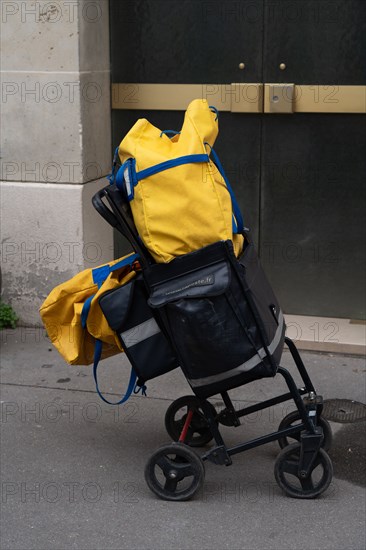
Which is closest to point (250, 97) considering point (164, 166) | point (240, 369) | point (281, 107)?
point (281, 107)

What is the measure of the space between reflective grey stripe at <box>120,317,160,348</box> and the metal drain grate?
4.83ft

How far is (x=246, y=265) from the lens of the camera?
12.9ft

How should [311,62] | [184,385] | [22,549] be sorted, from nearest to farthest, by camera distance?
Answer: [22,549]
[184,385]
[311,62]

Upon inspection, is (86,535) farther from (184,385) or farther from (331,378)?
(331,378)

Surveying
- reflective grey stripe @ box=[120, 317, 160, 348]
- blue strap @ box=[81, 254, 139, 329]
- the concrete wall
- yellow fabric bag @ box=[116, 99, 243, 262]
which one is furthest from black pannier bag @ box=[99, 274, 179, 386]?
the concrete wall

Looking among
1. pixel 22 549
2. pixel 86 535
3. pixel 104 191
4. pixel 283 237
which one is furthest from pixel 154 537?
pixel 283 237

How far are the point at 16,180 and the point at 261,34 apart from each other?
191 centimetres

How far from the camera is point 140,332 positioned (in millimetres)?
3977

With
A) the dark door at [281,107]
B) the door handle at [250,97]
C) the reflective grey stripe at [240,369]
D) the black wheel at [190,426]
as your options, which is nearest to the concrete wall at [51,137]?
the door handle at [250,97]

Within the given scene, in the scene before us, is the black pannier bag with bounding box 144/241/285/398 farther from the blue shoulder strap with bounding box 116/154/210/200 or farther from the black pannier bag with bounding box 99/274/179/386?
the blue shoulder strap with bounding box 116/154/210/200

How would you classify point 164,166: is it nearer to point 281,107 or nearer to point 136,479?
point 136,479

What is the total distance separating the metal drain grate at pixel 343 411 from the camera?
4.99 meters

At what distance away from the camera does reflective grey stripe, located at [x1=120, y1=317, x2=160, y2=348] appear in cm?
397

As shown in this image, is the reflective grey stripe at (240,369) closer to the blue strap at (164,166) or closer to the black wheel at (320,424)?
the black wheel at (320,424)
